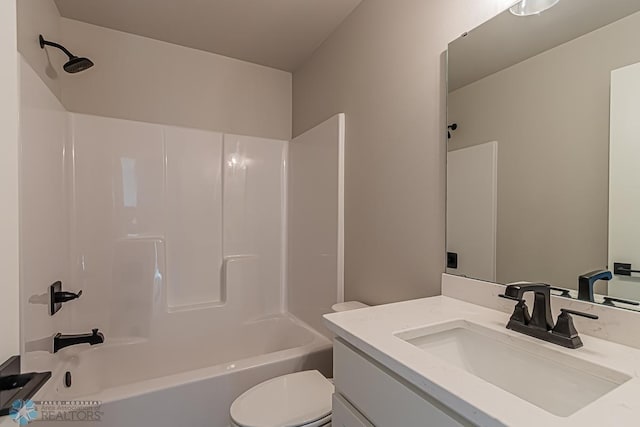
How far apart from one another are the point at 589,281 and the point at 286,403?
1.20 m

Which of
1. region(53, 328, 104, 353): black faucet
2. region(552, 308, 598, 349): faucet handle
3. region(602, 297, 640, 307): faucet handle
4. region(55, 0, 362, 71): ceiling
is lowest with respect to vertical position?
region(53, 328, 104, 353): black faucet

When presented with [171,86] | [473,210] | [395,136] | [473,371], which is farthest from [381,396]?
[171,86]

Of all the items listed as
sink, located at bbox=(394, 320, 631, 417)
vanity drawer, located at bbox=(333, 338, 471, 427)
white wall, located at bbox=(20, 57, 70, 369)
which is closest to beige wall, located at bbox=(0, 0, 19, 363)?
white wall, located at bbox=(20, 57, 70, 369)

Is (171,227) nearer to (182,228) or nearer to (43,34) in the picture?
(182,228)

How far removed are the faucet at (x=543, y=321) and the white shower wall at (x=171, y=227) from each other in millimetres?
1979

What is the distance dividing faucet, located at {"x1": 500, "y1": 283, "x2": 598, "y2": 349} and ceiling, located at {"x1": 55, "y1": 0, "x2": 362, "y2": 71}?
180cm

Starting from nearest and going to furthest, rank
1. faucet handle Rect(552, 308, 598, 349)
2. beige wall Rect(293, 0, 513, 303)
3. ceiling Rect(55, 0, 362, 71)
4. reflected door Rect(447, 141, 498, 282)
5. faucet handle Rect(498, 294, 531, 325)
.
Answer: faucet handle Rect(552, 308, 598, 349) → faucet handle Rect(498, 294, 531, 325) → reflected door Rect(447, 141, 498, 282) → beige wall Rect(293, 0, 513, 303) → ceiling Rect(55, 0, 362, 71)

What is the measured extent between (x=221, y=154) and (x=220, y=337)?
1428 millimetres

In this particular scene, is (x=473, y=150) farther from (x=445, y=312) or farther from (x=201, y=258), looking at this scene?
(x=201, y=258)

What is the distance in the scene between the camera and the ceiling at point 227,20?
1854mm

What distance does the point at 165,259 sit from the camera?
2197 mm

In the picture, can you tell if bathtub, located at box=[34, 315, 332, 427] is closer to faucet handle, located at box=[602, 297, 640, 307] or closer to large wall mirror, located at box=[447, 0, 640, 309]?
large wall mirror, located at box=[447, 0, 640, 309]

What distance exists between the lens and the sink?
67 centimetres

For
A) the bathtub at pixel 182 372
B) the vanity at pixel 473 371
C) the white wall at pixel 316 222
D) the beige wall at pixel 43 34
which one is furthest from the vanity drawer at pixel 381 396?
the beige wall at pixel 43 34
